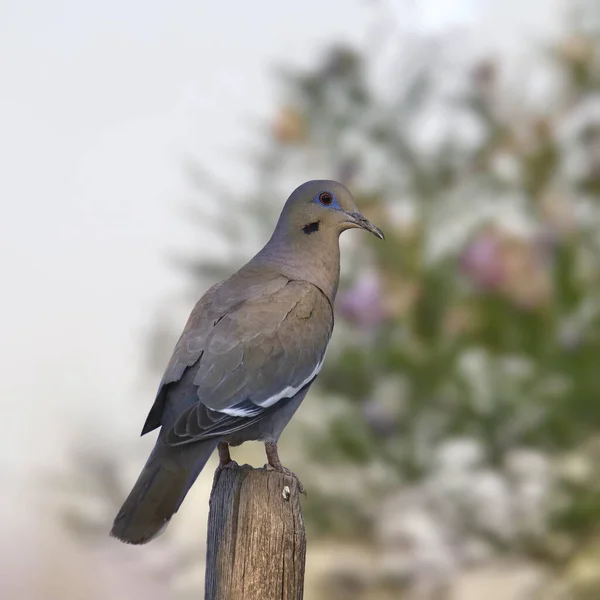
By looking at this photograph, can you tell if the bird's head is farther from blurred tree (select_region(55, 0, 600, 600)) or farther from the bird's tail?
blurred tree (select_region(55, 0, 600, 600))

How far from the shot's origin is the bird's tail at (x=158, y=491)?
1396mm

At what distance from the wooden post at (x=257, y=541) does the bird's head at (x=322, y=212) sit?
1.75 ft

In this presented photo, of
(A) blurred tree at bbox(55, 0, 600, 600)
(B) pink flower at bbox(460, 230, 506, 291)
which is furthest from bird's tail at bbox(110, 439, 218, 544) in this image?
(B) pink flower at bbox(460, 230, 506, 291)

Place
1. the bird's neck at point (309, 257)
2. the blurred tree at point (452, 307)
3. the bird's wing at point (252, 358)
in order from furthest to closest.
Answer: the blurred tree at point (452, 307)
the bird's neck at point (309, 257)
the bird's wing at point (252, 358)

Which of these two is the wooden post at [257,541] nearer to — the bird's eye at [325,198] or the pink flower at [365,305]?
the bird's eye at [325,198]

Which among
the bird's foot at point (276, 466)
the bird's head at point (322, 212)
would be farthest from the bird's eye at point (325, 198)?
the bird's foot at point (276, 466)

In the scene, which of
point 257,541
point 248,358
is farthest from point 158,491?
point 248,358

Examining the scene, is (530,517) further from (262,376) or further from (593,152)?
(262,376)

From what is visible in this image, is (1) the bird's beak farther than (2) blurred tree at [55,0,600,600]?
No

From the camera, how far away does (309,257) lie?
181 centimetres

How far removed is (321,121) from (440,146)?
1.53 feet

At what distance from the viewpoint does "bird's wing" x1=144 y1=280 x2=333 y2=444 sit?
4.92 ft

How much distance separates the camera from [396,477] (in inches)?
135

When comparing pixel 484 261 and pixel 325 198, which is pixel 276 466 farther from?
pixel 484 261
